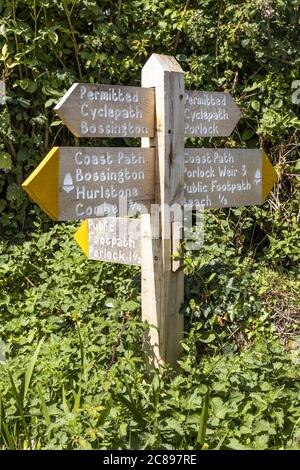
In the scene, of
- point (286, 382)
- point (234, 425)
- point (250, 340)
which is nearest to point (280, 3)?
point (250, 340)

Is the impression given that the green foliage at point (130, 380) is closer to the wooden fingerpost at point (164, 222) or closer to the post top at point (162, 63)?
the wooden fingerpost at point (164, 222)

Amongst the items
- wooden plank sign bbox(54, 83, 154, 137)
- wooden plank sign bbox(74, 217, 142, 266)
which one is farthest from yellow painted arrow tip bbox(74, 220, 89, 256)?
wooden plank sign bbox(54, 83, 154, 137)

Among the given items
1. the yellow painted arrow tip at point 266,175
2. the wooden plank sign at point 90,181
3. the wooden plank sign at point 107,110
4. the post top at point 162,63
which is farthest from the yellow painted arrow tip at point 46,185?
the yellow painted arrow tip at point 266,175

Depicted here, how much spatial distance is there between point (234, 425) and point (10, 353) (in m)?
1.38

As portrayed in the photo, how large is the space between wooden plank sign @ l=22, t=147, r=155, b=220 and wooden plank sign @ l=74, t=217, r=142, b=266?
0.22 m

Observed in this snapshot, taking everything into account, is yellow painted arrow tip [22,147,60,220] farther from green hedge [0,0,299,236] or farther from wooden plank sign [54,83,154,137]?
green hedge [0,0,299,236]

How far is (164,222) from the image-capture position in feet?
9.51

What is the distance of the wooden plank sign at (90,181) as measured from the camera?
2.46 meters

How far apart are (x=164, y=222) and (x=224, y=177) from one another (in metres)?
0.43

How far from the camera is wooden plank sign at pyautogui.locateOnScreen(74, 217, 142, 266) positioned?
3.04m

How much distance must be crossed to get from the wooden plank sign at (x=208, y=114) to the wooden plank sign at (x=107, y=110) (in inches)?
8.5

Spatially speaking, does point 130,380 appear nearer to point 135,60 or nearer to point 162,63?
point 162,63

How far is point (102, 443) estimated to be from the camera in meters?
2.20
